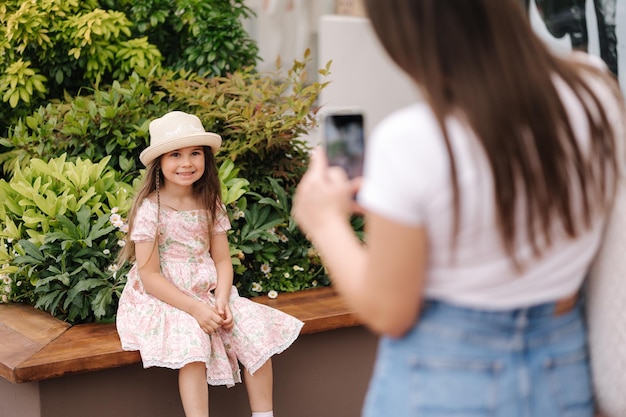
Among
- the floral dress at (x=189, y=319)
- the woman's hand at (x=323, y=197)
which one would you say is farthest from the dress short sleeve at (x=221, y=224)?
the woman's hand at (x=323, y=197)

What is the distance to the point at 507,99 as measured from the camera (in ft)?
4.60

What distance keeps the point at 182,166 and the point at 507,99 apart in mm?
2579

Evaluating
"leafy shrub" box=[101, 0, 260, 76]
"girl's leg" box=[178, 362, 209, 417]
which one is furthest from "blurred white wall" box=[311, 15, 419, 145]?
"girl's leg" box=[178, 362, 209, 417]

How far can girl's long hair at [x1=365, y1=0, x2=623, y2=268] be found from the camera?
1.39 meters

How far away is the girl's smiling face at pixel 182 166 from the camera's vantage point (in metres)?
3.84

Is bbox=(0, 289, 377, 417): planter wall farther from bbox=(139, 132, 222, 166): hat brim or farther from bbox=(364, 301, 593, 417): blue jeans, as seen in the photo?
bbox=(364, 301, 593, 417): blue jeans

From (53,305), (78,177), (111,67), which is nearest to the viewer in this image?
(53,305)

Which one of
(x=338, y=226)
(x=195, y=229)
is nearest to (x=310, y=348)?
(x=195, y=229)

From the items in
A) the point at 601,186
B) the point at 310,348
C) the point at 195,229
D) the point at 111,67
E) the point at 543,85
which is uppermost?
the point at 111,67

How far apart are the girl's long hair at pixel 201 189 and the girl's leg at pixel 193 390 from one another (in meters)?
0.61

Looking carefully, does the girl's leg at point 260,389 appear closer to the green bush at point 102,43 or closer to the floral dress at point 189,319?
the floral dress at point 189,319

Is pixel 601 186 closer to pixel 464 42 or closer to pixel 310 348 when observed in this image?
pixel 464 42

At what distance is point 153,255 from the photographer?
377 centimetres

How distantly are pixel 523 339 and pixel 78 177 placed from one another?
137 inches
